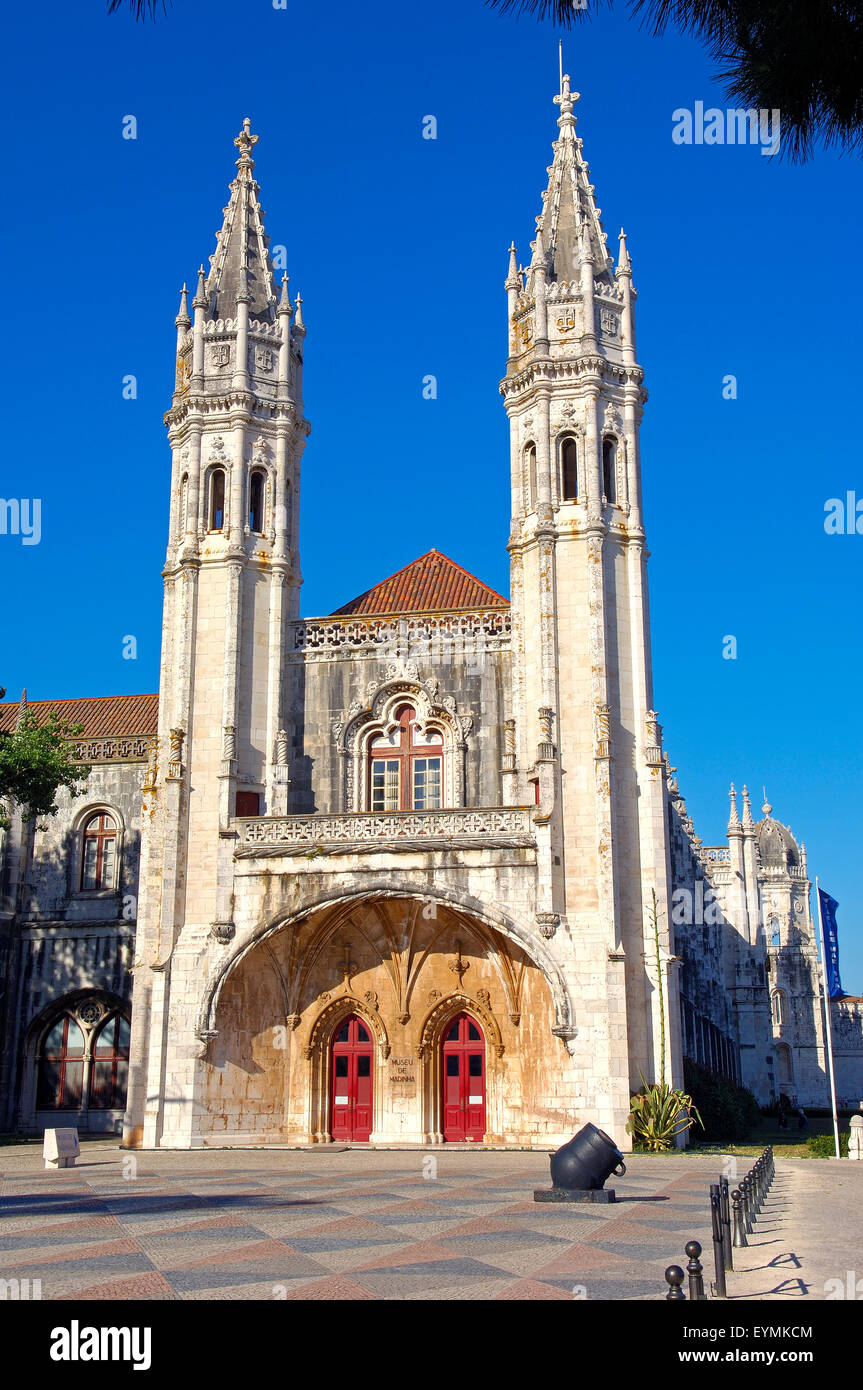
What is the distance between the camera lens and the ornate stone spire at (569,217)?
32.5 metres

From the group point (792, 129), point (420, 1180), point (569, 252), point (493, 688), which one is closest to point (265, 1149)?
point (420, 1180)

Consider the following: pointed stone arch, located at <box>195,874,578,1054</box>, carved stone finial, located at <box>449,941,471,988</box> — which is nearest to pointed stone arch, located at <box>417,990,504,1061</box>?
carved stone finial, located at <box>449,941,471,988</box>

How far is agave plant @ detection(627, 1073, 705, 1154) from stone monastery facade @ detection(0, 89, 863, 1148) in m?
0.46

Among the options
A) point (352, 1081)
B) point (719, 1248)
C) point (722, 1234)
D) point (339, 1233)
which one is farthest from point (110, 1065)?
point (719, 1248)

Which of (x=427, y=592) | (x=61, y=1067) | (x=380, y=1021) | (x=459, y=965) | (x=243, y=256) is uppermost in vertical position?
(x=243, y=256)

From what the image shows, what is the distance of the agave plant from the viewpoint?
2633 centimetres

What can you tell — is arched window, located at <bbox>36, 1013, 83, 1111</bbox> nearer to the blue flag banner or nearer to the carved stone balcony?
the carved stone balcony

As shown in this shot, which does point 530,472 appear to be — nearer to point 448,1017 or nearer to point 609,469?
point 609,469

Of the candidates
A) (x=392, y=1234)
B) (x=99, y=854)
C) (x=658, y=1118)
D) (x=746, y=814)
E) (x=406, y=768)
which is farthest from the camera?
(x=746, y=814)

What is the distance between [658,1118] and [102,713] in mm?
21520

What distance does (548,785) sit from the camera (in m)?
28.4

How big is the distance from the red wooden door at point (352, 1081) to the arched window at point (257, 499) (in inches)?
470

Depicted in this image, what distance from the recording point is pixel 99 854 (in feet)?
123

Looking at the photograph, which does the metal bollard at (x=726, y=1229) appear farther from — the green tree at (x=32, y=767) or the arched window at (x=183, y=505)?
the arched window at (x=183, y=505)
